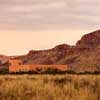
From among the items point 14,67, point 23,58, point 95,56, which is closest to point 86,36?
point 23,58

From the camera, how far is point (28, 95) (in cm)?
566

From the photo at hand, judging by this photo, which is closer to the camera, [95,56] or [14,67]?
[14,67]

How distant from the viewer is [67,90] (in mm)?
6613

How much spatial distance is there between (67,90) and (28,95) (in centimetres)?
131

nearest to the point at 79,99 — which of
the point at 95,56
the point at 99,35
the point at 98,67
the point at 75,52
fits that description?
the point at 98,67

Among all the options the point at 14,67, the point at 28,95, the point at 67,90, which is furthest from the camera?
the point at 14,67

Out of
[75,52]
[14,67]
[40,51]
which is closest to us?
[14,67]

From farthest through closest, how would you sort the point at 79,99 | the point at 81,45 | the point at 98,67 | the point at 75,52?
the point at 81,45 → the point at 75,52 → the point at 98,67 → the point at 79,99

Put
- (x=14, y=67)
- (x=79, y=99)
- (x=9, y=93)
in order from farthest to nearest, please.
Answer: (x=14, y=67)
(x=9, y=93)
(x=79, y=99)

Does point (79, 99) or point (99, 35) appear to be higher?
point (99, 35)

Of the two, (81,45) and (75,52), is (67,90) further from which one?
(81,45)

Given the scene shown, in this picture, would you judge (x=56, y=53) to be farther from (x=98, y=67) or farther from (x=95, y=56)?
(x=98, y=67)

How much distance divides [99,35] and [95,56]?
1754 inches

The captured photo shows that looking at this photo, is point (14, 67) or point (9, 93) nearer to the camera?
point (9, 93)
